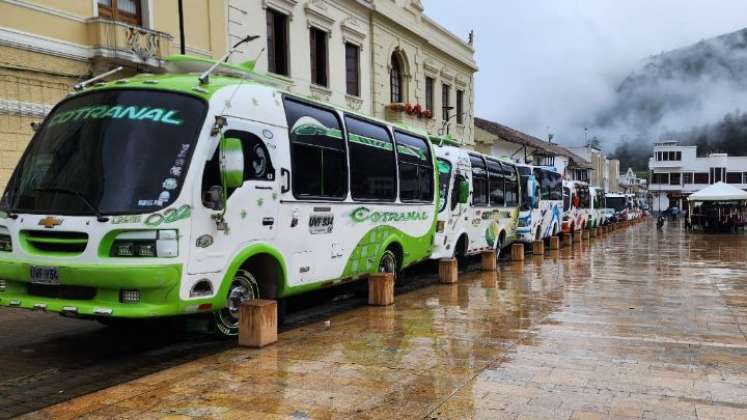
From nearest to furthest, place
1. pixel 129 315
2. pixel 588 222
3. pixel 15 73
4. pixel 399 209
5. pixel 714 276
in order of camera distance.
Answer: pixel 129 315
pixel 399 209
pixel 15 73
pixel 714 276
pixel 588 222

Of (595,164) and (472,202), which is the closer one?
(472,202)

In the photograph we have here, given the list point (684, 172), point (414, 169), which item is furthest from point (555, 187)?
point (684, 172)

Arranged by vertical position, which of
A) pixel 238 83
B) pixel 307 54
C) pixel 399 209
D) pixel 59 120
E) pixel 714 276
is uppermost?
pixel 307 54

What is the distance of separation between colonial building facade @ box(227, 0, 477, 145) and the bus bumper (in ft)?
32.0

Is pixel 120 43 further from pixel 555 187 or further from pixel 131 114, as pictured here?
pixel 555 187

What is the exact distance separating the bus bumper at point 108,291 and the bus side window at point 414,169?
581 cm

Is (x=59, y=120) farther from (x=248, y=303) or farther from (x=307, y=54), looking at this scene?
(x=307, y=54)

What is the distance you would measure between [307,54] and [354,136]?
1226 cm

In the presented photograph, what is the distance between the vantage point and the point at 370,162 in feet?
33.3

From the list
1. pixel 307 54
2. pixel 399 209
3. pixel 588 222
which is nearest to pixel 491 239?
pixel 399 209

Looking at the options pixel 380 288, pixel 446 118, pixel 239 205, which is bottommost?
pixel 380 288

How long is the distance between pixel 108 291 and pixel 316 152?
135 inches

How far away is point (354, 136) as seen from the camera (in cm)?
966

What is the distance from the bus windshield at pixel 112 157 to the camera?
244 inches
